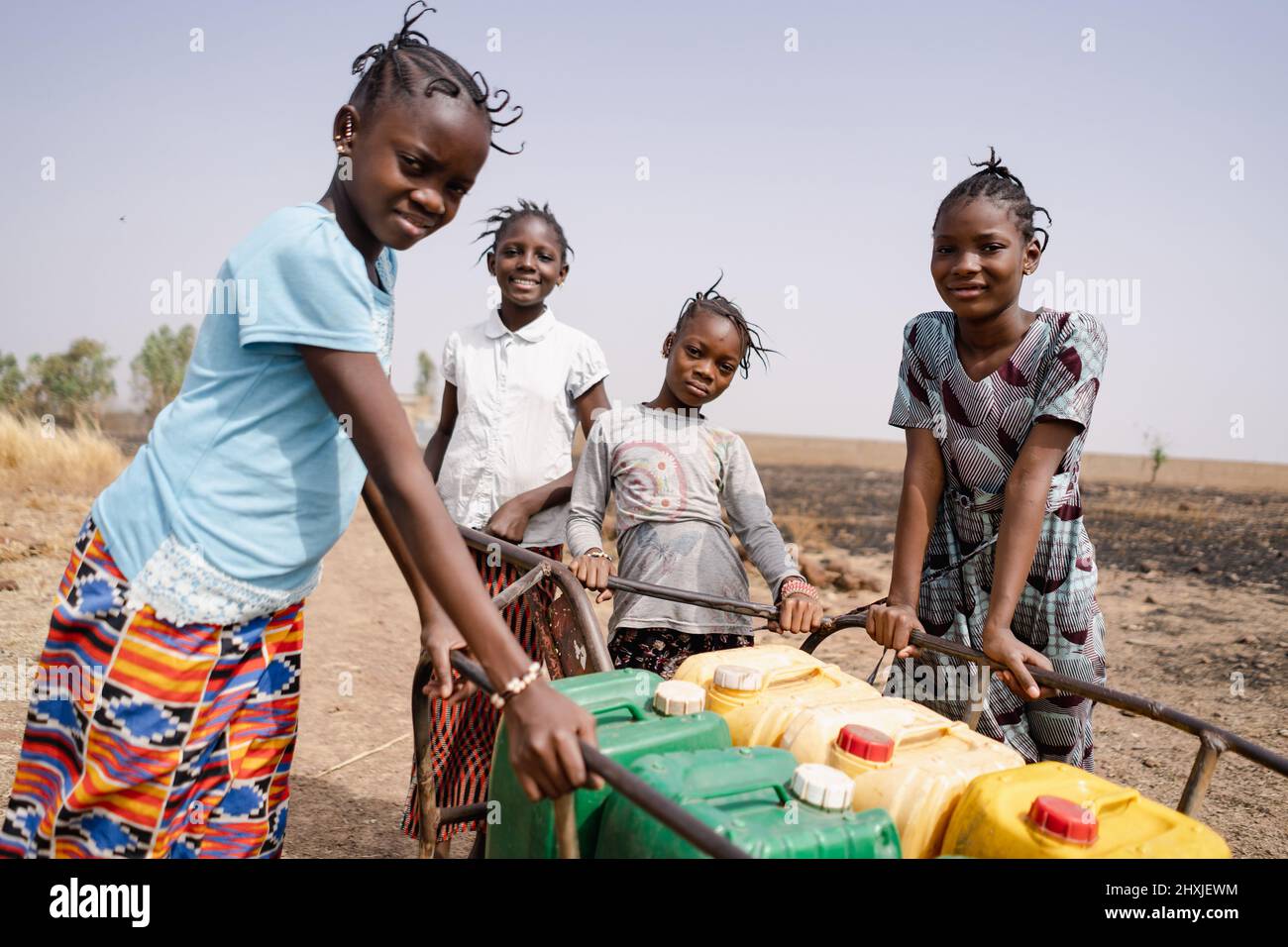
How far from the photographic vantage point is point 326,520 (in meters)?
1.60

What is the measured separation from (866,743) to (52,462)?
1154 cm

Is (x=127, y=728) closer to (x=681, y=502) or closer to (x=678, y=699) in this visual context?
(x=678, y=699)

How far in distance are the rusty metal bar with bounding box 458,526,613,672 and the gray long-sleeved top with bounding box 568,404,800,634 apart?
1.16 feet

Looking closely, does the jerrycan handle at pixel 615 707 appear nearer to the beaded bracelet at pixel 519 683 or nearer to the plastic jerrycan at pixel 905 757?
the plastic jerrycan at pixel 905 757

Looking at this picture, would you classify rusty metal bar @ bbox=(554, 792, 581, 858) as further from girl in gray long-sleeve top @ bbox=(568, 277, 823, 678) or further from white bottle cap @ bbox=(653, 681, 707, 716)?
girl in gray long-sleeve top @ bbox=(568, 277, 823, 678)

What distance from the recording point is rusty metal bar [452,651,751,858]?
1068 millimetres

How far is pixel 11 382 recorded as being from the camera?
56.0 ft

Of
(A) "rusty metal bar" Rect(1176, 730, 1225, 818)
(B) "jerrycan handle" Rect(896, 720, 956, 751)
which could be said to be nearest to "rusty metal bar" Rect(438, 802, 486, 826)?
(B) "jerrycan handle" Rect(896, 720, 956, 751)

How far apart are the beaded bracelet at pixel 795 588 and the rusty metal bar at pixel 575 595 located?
532mm

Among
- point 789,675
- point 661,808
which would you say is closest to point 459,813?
point 789,675

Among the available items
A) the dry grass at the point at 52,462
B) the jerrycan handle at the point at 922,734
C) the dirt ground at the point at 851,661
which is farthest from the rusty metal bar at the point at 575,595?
the dry grass at the point at 52,462
